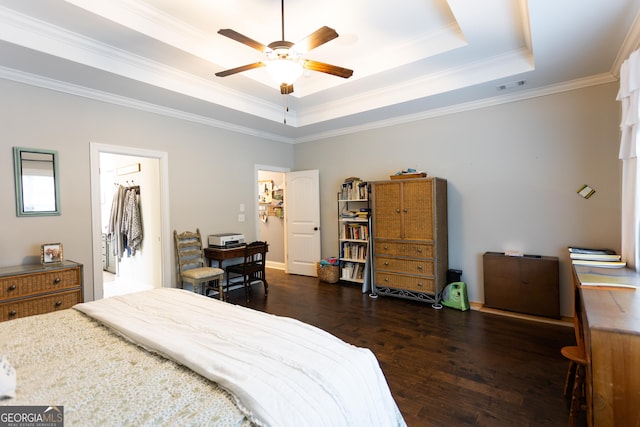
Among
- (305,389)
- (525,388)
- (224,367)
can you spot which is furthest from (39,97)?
(525,388)

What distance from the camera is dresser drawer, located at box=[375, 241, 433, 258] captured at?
4.01 meters

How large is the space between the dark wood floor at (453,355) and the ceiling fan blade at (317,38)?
8.30 ft

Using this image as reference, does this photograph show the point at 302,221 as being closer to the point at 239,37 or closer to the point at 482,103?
the point at 482,103

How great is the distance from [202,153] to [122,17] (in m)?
2.12

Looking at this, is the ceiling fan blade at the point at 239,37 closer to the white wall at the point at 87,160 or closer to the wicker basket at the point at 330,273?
the white wall at the point at 87,160

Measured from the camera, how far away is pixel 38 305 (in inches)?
106

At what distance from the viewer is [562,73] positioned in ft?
10.6

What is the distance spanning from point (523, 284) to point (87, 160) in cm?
514

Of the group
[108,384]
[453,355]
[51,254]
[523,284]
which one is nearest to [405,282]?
[523,284]

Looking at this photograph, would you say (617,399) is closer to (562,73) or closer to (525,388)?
(525,388)

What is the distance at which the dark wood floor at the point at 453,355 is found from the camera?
2.01 m

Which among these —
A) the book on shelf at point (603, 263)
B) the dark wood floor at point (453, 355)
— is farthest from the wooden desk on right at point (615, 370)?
the book on shelf at point (603, 263)

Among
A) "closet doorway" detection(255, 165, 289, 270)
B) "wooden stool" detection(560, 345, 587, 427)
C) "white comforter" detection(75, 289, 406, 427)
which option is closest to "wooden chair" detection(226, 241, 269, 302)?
"closet doorway" detection(255, 165, 289, 270)

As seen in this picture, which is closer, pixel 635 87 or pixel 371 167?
pixel 635 87
